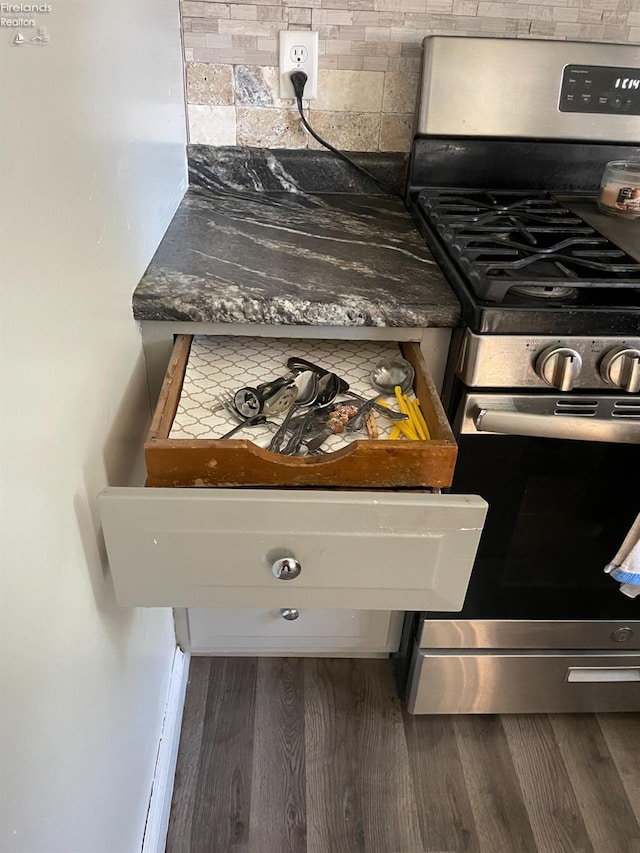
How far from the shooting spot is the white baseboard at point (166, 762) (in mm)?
1104

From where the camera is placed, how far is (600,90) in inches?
51.4

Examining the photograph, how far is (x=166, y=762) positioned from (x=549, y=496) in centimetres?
82

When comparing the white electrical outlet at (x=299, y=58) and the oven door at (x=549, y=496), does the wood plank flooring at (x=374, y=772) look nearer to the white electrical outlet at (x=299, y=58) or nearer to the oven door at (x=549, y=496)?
the oven door at (x=549, y=496)

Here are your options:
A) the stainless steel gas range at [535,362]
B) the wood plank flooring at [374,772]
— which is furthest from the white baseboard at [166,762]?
the stainless steel gas range at [535,362]

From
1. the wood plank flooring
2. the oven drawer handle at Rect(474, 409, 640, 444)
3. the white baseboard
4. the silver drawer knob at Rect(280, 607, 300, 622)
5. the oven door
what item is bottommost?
the wood plank flooring

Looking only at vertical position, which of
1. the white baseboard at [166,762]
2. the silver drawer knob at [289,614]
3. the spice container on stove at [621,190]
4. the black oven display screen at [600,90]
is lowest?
the white baseboard at [166,762]

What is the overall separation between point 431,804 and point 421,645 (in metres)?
0.29

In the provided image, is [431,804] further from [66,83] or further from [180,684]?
[66,83]

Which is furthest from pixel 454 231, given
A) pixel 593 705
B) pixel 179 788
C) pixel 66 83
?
pixel 179 788

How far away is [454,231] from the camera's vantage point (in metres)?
1.12

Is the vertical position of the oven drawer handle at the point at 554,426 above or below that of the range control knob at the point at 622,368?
below

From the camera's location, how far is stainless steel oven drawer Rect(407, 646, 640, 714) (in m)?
1.29

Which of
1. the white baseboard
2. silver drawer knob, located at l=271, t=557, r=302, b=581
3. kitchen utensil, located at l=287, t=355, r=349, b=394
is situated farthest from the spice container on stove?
the white baseboard

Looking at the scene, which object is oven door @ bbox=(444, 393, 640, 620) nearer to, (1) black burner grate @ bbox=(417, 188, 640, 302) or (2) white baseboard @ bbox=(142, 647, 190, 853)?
(1) black burner grate @ bbox=(417, 188, 640, 302)
